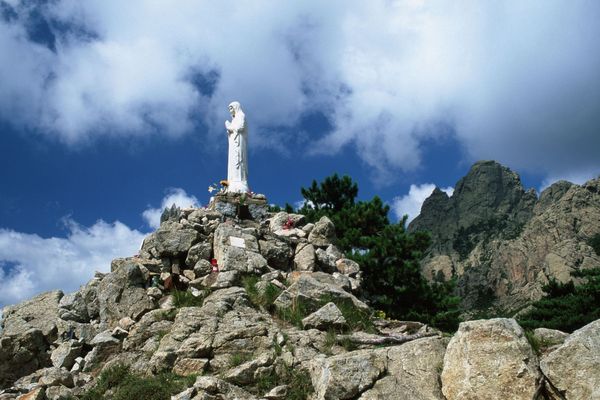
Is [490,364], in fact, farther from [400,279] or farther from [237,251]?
[400,279]

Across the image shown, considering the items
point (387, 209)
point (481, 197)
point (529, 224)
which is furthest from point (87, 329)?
point (481, 197)

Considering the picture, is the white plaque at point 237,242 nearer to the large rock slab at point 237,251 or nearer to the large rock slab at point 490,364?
the large rock slab at point 237,251

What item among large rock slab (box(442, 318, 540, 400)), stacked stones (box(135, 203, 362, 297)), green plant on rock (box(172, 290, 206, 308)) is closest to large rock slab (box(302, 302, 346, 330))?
stacked stones (box(135, 203, 362, 297))

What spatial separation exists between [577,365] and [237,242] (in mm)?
10234

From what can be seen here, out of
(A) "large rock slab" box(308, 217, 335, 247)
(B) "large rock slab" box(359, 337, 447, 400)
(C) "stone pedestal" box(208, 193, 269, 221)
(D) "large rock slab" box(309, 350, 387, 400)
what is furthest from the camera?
(C) "stone pedestal" box(208, 193, 269, 221)

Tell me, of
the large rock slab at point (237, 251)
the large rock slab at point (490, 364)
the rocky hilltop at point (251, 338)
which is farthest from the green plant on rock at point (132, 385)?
the large rock slab at point (490, 364)

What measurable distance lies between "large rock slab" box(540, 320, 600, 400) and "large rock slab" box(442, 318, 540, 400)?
0.25 m

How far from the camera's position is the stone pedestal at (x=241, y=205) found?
2002 centimetres

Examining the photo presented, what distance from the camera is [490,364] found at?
854 centimetres

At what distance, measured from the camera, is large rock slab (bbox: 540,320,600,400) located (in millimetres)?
8062

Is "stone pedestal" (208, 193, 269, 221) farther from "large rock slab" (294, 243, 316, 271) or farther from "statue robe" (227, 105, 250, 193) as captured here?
"large rock slab" (294, 243, 316, 271)

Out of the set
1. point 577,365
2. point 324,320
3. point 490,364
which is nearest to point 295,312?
point 324,320

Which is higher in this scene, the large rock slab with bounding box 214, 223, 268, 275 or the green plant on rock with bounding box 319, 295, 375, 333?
the large rock slab with bounding box 214, 223, 268, 275

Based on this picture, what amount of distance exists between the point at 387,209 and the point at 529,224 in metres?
68.4
